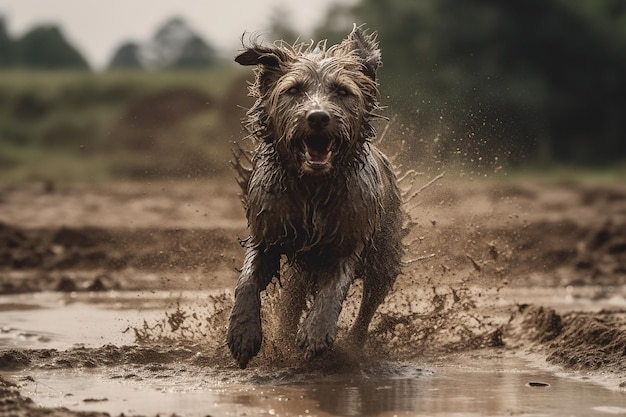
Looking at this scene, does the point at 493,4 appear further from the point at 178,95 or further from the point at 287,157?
the point at 287,157

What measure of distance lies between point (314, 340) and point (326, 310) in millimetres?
222

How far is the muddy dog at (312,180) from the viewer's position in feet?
22.7

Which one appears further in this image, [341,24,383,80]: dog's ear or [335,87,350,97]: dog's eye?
[341,24,383,80]: dog's ear

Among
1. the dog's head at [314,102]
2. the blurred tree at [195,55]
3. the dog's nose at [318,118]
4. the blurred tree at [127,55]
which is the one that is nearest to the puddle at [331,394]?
the dog's head at [314,102]

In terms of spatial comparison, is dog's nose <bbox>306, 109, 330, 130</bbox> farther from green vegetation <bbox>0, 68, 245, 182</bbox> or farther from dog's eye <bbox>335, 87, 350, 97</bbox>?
green vegetation <bbox>0, 68, 245, 182</bbox>

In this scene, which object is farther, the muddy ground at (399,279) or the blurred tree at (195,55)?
the blurred tree at (195,55)

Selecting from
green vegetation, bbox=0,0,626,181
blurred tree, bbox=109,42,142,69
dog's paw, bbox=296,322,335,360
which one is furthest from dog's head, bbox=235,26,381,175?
blurred tree, bbox=109,42,142,69

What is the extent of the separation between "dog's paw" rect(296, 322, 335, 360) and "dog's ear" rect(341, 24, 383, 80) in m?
1.60

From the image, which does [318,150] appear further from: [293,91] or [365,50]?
[365,50]

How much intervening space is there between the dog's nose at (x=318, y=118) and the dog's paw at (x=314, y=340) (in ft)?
3.63

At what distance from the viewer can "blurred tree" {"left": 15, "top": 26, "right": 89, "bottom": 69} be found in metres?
45.2

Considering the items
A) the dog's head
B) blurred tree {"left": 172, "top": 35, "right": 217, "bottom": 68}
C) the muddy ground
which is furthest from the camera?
blurred tree {"left": 172, "top": 35, "right": 217, "bottom": 68}

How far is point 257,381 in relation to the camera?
7293 millimetres

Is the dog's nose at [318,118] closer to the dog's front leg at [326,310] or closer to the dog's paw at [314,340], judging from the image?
the dog's front leg at [326,310]
